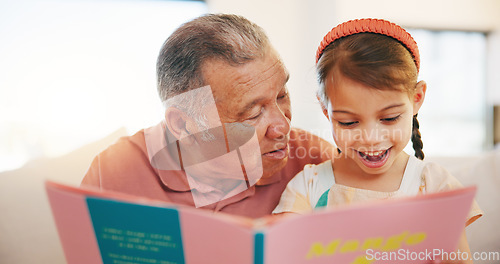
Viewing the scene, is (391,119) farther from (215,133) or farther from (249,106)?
(215,133)

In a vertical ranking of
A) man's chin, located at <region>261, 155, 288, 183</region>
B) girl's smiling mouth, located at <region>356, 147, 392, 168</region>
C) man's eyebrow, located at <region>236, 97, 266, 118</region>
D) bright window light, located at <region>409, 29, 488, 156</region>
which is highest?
man's eyebrow, located at <region>236, 97, 266, 118</region>

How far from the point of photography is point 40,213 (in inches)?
58.2

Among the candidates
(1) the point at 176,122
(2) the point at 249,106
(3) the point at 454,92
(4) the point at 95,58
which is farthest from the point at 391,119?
(3) the point at 454,92

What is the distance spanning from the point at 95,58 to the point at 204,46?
8.60ft

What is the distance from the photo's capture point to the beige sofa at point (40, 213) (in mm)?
1374

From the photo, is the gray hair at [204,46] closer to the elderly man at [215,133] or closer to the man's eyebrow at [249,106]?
the elderly man at [215,133]

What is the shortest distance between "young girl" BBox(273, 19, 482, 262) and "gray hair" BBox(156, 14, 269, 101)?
212 mm

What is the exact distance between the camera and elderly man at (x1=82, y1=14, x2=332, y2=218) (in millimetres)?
1128

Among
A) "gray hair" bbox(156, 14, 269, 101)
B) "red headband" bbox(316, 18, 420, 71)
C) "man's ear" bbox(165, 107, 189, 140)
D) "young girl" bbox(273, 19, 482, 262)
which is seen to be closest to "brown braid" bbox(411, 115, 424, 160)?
"young girl" bbox(273, 19, 482, 262)

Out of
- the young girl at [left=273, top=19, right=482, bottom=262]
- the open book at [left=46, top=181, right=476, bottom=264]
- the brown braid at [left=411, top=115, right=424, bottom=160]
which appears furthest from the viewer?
the brown braid at [left=411, top=115, right=424, bottom=160]

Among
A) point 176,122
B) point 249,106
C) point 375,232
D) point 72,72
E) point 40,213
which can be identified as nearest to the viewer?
point 375,232

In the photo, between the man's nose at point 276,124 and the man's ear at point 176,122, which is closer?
the man's nose at point 276,124

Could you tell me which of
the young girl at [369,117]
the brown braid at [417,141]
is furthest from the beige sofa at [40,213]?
the young girl at [369,117]

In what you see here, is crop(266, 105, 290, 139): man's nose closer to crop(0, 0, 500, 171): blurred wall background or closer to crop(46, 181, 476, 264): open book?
crop(46, 181, 476, 264): open book
